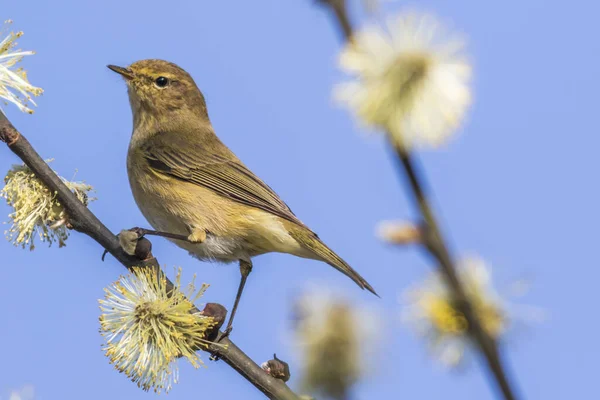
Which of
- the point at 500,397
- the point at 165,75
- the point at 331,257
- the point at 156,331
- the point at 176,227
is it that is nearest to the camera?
the point at 500,397

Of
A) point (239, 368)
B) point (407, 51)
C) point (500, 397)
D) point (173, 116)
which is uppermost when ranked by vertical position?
point (173, 116)

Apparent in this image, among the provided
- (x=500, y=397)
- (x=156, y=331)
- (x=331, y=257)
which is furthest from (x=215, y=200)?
(x=500, y=397)

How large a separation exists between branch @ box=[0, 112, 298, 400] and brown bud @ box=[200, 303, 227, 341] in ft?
0.17

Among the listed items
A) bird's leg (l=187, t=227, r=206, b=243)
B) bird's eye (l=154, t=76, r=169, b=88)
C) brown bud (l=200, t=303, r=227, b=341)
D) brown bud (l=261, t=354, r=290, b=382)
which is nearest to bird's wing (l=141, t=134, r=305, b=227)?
bird's leg (l=187, t=227, r=206, b=243)

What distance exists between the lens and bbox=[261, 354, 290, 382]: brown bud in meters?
3.12

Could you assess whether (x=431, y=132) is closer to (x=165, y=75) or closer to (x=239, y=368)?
(x=239, y=368)

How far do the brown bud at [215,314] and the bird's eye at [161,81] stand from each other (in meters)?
4.22

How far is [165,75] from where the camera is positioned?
719cm

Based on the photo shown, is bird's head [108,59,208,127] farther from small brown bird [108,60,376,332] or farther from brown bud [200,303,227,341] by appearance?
brown bud [200,303,227,341]

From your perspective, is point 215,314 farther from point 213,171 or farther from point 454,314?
point 213,171

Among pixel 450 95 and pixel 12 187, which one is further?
pixel 12 187

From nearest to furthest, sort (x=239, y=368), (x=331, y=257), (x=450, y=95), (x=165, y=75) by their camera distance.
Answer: (x=450, y=95), (x=239, y=368), (x=331, y=257), (x=165, y=75)

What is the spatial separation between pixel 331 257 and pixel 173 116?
8.89 ft

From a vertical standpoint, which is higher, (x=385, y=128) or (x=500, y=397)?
(x=385, y=128)
